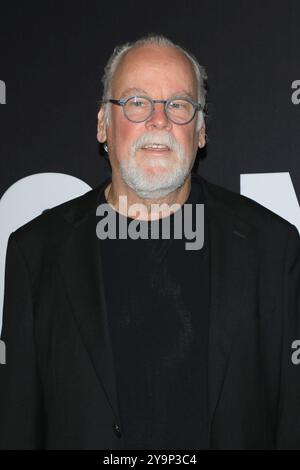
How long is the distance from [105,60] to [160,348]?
1222mm

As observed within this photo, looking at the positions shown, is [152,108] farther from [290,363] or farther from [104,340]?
[290,363]

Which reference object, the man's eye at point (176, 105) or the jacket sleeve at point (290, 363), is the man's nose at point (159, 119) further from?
the jacket sleeve at point (290, 363)

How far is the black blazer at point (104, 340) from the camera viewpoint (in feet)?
5.41

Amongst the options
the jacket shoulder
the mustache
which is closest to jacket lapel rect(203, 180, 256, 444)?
the mustache

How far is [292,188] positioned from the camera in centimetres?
219

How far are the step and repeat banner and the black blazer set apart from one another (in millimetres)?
465

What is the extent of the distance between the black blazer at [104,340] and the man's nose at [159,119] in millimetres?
330

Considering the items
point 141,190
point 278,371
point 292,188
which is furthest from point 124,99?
point 278,371

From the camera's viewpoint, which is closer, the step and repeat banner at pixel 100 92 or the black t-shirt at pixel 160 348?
the black t-shirt at pixel 160 348

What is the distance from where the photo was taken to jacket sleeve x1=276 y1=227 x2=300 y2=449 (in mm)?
1707

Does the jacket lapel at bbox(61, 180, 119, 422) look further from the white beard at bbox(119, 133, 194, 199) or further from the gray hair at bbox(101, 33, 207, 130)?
the gray hair at bbox(101, 33, 207, 130)

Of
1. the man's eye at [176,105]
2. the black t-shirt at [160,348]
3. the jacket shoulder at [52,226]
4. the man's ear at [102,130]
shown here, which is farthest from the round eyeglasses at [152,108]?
Result: the black t-shirt at [160,348]

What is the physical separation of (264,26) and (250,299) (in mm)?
1083
